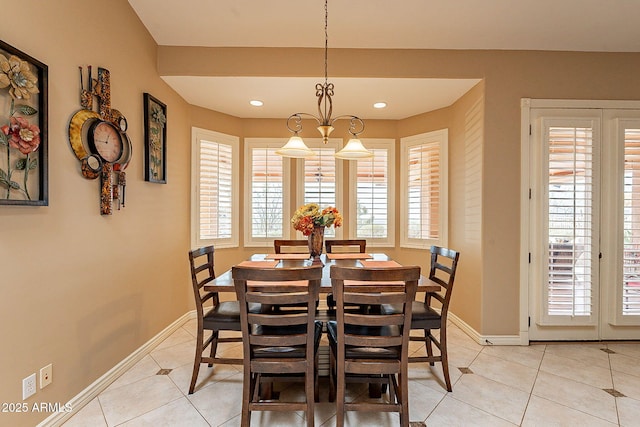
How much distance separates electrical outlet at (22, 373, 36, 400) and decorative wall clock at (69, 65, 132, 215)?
1081 millimetres

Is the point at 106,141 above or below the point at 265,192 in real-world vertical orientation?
above

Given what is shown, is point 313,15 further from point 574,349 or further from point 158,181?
point 574,349

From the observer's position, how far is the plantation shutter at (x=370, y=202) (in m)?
4.31

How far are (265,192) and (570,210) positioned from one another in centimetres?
340

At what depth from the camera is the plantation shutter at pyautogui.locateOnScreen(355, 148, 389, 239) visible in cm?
431

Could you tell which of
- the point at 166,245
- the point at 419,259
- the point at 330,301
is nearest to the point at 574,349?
the point at 419,259

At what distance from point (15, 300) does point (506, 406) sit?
3.01 meters

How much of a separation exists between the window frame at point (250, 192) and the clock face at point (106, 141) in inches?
74.6

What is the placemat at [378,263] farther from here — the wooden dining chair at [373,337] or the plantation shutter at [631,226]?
the plantation shutter at [631,226]

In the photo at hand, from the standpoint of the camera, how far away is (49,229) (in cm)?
185

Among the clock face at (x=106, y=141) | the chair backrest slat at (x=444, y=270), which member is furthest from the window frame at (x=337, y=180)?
the clock face at (x=106, y=141)

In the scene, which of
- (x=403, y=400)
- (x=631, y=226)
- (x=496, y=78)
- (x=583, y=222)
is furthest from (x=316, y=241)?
(x=631, y=226)

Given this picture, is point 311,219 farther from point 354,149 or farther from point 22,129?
point 22,129

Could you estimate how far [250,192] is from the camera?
167 inches
